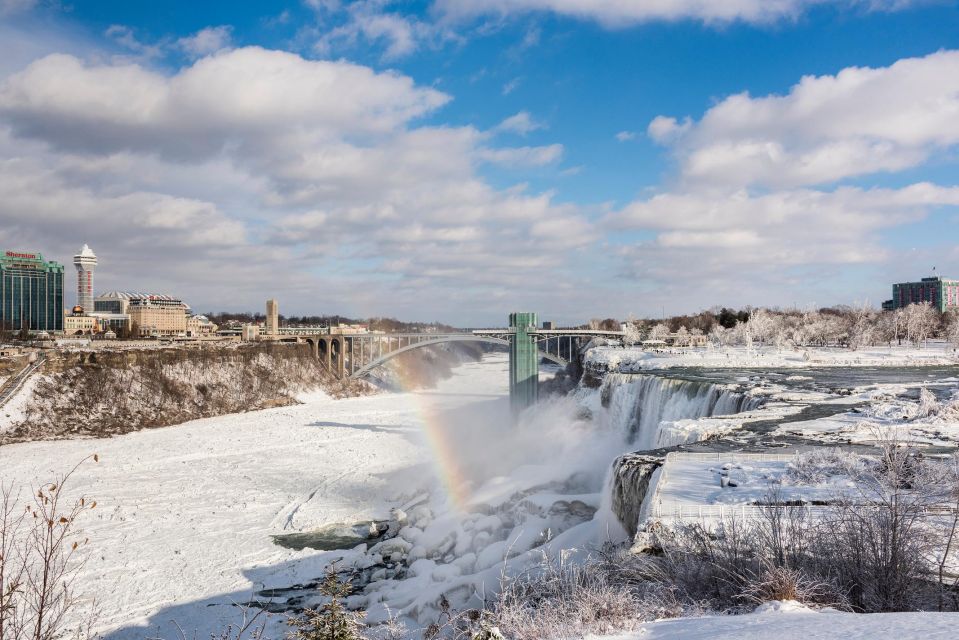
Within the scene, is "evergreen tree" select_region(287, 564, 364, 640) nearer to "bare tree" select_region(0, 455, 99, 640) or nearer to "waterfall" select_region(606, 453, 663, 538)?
"bare tree" select_region(0, 455, 99, 640)

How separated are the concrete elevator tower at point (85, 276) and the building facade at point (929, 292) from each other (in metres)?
169

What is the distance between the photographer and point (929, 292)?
128250 mm

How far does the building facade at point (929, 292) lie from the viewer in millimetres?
125938

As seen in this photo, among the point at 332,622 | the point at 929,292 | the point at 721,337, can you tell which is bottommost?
the point at 332,622

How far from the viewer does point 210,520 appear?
17750 millimetres

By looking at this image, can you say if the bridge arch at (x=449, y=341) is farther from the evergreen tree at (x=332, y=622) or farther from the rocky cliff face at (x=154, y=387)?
the evergreen tree at (x=332, y=622)

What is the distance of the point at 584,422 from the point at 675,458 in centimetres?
1971

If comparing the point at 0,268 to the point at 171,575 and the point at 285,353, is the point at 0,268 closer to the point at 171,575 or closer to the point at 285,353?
the point at 285,353

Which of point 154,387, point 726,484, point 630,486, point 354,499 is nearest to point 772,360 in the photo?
point 354,499

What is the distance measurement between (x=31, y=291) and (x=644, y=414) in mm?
128131

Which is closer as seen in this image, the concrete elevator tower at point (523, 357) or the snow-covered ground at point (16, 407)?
the snow-covered ground at point (16, 407)

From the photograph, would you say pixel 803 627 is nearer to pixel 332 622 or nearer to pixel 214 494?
pixel 332 622

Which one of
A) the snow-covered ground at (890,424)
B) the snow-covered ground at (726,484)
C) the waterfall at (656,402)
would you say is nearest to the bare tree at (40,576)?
the snow-covered ground at (726,484)

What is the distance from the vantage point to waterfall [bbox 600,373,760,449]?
20.2 meters
